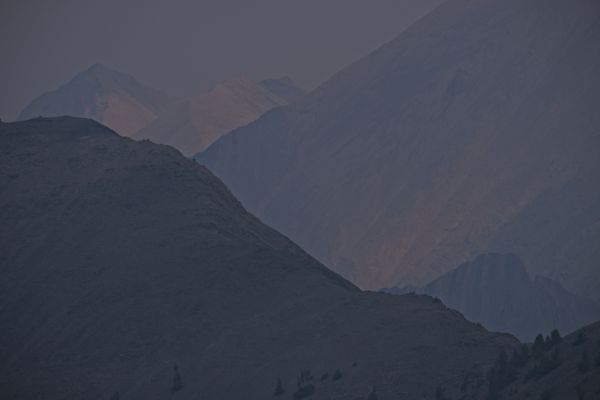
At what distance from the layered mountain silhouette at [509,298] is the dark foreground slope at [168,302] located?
5261 centimetres

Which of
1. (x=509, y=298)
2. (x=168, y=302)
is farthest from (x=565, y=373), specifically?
(x=509, y=298)

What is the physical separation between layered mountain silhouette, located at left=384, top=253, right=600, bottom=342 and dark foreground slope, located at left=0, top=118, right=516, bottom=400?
52614 mm

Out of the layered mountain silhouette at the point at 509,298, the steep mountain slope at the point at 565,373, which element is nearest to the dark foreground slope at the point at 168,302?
the steep mountain slope at the point at 565,373

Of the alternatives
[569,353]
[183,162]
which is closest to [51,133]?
[183,162]

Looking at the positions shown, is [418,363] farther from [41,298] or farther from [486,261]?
[486,261]

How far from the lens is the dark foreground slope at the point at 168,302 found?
8300cm

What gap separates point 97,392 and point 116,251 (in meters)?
21.0

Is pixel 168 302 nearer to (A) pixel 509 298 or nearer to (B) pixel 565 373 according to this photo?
(B) pixel 565 373

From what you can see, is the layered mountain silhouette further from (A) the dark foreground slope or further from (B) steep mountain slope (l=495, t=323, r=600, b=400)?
(B) steep mountain slope (l=495, t=323, r=600, b=400)

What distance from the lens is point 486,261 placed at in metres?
176

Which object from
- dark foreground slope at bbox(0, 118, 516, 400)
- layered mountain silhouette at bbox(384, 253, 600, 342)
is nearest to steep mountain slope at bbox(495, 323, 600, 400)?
dark foreground slope at bbox(0, 118, 516, 400)

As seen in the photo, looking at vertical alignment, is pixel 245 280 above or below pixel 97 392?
above

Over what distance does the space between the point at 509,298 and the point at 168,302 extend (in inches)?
2988

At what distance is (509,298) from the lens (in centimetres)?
16812
